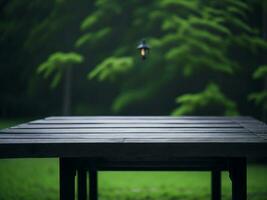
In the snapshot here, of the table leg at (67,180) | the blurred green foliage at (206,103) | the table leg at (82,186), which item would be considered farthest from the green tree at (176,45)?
the table leg at (67,180)

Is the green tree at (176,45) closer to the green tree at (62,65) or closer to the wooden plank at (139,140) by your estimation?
the green tree at (62,65)

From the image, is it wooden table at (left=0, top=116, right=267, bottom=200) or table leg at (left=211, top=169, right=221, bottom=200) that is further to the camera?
table leg at (left=211, top=169, right=221, bottom=200)

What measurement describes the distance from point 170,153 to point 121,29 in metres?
12.0

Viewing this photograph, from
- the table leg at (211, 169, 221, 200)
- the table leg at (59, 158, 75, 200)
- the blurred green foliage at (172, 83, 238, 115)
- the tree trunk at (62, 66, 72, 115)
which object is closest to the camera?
the table leg at (59, 158, 75, 200)

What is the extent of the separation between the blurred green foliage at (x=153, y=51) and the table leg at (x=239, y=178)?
762 cm

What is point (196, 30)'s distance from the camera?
12.3 metres

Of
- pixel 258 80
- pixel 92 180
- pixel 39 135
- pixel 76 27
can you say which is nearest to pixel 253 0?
pixel 258 80

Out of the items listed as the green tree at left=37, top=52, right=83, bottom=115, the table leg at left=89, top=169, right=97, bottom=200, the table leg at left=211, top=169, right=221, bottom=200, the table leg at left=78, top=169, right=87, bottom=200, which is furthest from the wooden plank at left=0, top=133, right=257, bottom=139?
the green tree at left=37, top=52, right=83, bottom=115

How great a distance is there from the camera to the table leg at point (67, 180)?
3.75 metres

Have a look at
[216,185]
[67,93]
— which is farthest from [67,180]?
[67,93]

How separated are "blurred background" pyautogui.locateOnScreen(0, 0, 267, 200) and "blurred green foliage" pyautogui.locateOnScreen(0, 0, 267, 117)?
0.03 m

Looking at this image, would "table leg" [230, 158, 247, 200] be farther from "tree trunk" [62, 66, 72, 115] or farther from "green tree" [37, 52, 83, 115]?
"tree trunk" [62, 66, 72, 115]

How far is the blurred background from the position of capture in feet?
33.0

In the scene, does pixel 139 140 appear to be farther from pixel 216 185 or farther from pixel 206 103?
pixel 206 103
